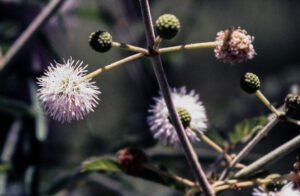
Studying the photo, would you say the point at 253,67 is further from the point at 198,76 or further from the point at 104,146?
the point at 104,146

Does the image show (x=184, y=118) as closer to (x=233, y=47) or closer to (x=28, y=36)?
(x=233, y=47)

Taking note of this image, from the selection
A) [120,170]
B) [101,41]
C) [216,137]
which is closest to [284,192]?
[216,137]

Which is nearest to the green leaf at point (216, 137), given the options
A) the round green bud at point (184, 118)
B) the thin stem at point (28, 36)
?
the round green bud at point (184, 118)

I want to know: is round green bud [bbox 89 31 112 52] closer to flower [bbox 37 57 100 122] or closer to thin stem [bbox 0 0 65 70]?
flower [bbox 37 57 100 122]

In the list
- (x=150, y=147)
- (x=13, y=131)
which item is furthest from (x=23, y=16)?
(x=150, y=147)

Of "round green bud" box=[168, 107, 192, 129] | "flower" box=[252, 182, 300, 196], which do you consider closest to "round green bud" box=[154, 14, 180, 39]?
"round green bud" box=[168, 107, 192, 129]

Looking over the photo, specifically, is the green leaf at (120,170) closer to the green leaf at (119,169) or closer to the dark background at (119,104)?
the green leaf at (119,169)
